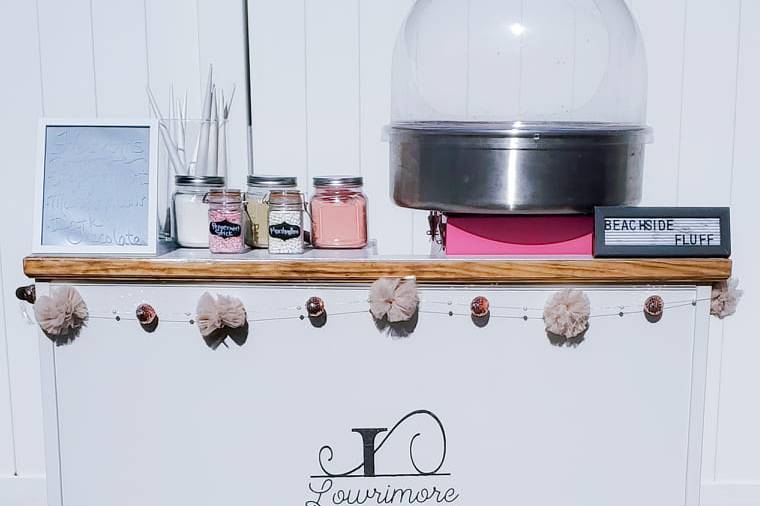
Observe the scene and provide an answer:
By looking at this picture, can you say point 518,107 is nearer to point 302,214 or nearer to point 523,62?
point 523,62

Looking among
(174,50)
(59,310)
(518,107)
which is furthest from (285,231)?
(174,50)

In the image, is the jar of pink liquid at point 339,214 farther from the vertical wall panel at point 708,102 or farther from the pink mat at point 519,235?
the vertical wall panel at point 708,102

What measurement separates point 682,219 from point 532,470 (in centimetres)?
41

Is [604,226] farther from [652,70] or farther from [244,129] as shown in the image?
[244,129]

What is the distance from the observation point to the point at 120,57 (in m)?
1.55

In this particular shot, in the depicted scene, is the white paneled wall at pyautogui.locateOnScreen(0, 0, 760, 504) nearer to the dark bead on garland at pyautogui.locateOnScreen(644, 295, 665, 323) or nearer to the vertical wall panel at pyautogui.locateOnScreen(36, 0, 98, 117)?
the vertical wall panel at pyautogui.locateOnScreen(36, 0, 98, 117)

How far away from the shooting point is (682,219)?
3.57ft

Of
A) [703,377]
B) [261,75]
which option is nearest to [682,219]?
[703,377]

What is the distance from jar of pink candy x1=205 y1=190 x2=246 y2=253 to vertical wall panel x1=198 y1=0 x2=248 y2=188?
414 millimetres

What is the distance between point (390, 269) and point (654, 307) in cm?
37

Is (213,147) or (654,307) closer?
(654,307)

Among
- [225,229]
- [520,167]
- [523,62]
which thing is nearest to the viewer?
[520,167]

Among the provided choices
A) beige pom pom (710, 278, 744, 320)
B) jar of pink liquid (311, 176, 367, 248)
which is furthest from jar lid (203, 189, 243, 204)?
beige pom pom (710, 278, 744, 320)

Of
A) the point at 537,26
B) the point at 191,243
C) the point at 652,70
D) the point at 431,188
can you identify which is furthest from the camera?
the point at 652,70
